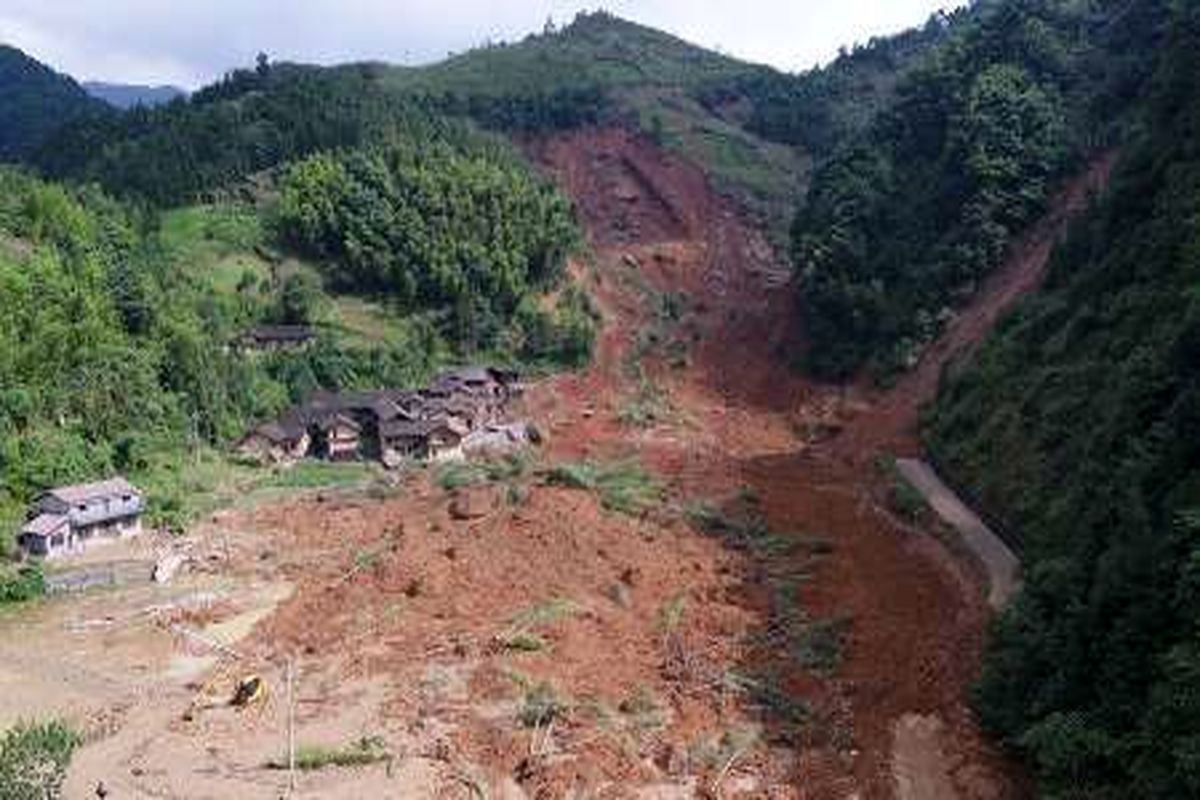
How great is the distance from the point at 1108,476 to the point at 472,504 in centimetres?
2248

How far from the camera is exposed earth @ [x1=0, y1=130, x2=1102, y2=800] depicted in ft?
104

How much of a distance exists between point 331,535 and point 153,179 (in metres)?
38.0

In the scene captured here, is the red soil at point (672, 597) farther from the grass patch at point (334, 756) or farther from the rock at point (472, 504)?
the grass patch at point (334, 756)

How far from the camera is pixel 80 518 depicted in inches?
1833

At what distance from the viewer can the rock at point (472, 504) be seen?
4878 cm

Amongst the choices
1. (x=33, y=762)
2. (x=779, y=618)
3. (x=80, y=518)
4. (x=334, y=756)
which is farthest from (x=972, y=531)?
(x=33, y=762)

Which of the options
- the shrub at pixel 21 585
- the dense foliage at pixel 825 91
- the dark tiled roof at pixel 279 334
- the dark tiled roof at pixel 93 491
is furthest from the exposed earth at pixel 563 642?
Result: the dense foliage at pixel 825 91

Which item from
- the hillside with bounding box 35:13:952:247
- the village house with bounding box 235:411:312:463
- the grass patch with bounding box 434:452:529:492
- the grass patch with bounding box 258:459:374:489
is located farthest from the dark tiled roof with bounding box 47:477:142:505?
the hillside with bounding box 35:13:952:247

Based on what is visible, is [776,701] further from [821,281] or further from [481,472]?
[821,281]

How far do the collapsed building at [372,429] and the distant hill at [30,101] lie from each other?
73.4 m

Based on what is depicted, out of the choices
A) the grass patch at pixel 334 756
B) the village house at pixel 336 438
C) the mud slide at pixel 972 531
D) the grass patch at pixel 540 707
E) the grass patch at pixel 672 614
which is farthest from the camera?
the village house at pixel 336 438

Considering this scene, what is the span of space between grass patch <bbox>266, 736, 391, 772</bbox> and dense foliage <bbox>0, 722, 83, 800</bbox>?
6.29m

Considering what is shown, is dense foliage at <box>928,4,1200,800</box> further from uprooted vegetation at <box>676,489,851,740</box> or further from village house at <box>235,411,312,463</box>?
village house at <box>235,411,312,463</box>

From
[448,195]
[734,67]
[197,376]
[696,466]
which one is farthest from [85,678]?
[734,67]
